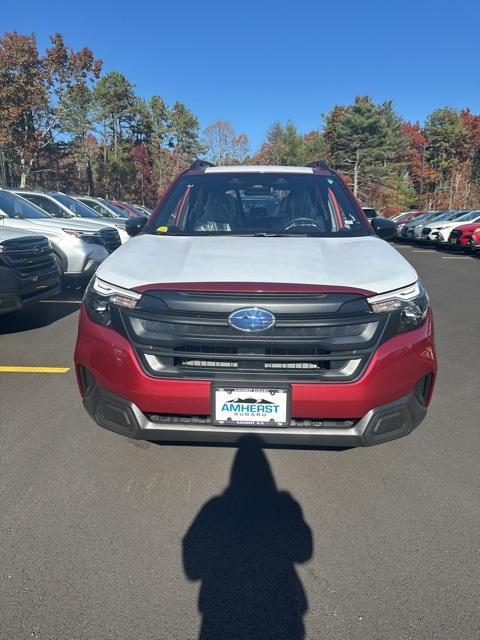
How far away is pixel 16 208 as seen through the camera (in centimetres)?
894

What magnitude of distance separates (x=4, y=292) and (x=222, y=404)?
4198mm

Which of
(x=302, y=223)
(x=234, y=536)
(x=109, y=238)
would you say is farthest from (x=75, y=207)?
(x=234, y=536)

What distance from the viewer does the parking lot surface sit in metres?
2.00

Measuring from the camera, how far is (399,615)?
2020 millimetres

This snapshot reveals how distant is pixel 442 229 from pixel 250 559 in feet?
70.4

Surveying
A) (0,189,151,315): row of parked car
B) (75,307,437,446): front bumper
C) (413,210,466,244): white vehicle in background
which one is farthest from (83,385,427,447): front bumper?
(413,210,466,244): white vehicle in background

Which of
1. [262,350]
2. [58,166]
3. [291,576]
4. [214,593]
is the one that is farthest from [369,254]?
[58,166]

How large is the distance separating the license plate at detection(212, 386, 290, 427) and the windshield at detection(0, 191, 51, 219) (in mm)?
7558

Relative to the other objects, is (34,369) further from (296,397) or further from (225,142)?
(225,142)

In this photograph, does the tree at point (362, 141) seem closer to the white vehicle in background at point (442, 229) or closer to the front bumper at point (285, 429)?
the white vehicle in background at point (442, 229)

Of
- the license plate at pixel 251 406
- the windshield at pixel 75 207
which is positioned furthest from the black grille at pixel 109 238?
the license plate at pixel 251 406

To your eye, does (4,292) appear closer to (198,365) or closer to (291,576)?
(198,365)

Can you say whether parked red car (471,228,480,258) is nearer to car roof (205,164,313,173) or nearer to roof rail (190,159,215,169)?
car roof (205,164,313,173)

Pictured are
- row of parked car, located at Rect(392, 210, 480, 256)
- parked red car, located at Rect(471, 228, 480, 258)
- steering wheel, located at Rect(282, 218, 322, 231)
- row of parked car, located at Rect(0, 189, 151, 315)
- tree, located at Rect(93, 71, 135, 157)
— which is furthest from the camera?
tree, located at Rect(93, 71, 135, 157)
